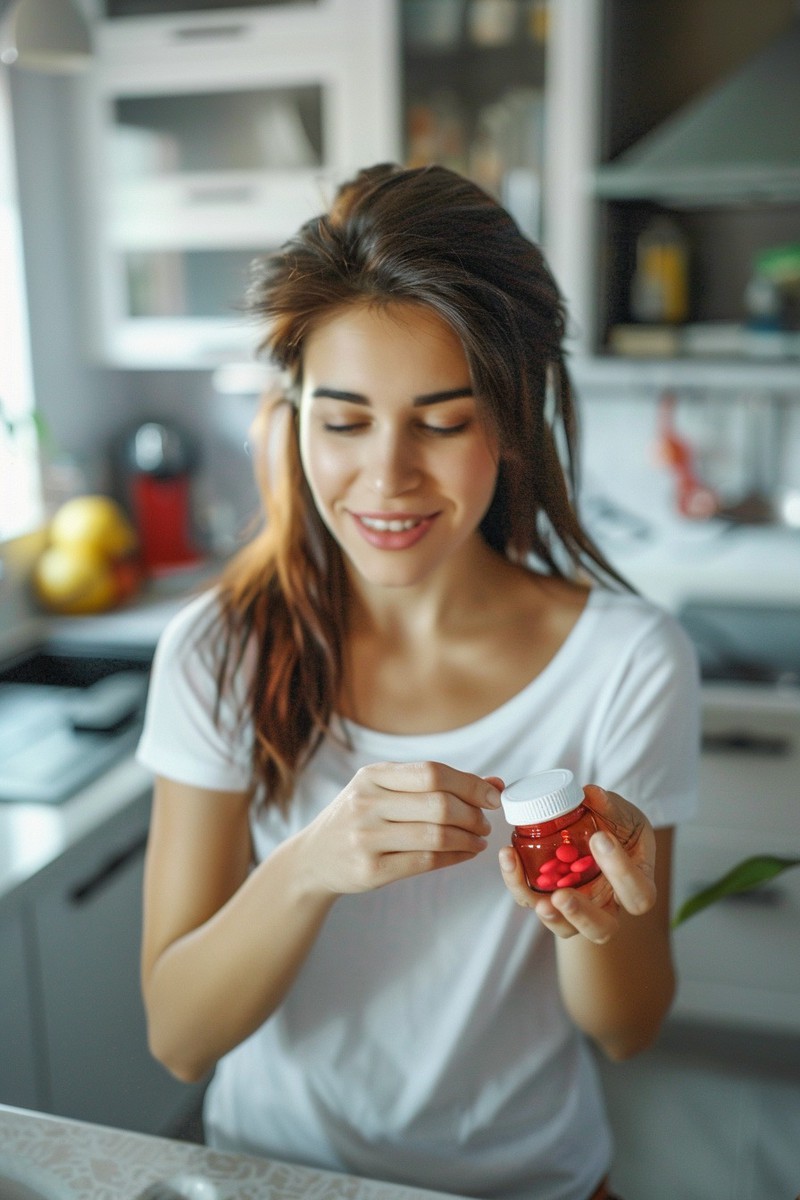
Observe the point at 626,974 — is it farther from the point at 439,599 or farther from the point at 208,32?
the point at 208,32

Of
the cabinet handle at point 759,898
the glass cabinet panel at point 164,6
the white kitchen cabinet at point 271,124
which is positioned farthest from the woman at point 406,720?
the glass cabinet panel at point 164,6

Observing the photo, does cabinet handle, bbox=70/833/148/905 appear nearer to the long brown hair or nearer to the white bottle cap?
the long brown hair

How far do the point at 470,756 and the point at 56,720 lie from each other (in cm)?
112

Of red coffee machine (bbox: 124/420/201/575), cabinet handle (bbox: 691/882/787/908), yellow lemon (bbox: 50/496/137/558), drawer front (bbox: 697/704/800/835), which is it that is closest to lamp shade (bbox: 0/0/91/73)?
yellow lemon (bbox: 50/496/137/558)

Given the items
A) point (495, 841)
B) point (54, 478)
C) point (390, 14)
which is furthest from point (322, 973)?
point (390, 14)

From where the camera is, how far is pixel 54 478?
257 centimetres

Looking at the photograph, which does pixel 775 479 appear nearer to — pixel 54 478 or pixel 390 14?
pixel 390 14

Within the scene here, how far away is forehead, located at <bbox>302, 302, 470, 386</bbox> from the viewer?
903 millimetres

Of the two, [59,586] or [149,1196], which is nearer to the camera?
[149,1196]

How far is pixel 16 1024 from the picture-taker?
62.9 inches

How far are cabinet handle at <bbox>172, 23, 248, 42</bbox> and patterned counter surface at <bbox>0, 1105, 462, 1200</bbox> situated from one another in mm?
2135

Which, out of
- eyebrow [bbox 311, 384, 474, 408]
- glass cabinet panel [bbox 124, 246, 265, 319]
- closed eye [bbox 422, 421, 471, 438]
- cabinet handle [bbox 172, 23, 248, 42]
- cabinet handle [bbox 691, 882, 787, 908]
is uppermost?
cabinet handle [bbox 172, 23, 248, 42]

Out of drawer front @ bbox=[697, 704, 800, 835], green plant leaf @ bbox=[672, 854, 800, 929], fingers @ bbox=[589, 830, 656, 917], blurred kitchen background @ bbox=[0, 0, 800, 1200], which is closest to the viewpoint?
fingers @ bbox=[589, 830, 656, 917]

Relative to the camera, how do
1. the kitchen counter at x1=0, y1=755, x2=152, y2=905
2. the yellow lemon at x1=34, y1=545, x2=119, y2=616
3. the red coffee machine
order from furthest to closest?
the red coffee machine
the yellow lemon at x1=34, y1=545, x2=119, y2=616
the kitchen counter at x1=0, y1=755, x2=152, y2=905
